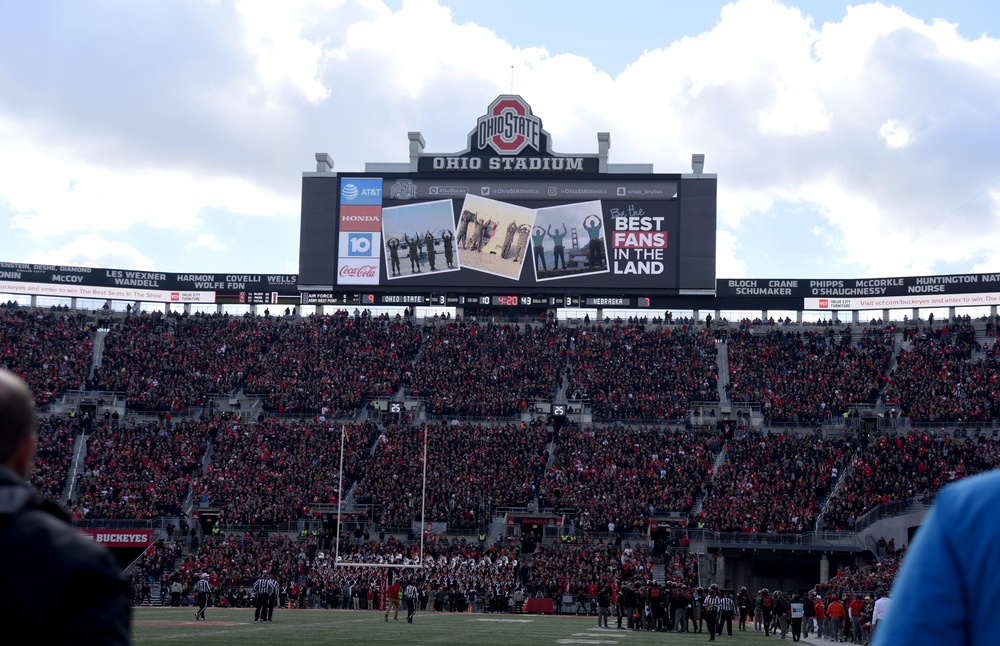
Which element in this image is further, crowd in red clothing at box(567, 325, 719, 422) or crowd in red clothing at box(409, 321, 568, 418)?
crowd in red clothing at box(409, 321, 568, 418)

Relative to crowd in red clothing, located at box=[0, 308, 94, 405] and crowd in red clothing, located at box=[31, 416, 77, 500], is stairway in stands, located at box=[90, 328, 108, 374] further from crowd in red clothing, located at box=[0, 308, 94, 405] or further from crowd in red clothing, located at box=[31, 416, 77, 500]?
crowd in red clothing, located at box=[31, 416, 77, 500]

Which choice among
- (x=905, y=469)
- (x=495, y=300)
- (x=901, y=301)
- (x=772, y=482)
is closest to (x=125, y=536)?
(x=495, y=300)

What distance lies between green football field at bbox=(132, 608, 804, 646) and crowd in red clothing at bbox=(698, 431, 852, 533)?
10.6 metres

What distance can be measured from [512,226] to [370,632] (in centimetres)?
3535

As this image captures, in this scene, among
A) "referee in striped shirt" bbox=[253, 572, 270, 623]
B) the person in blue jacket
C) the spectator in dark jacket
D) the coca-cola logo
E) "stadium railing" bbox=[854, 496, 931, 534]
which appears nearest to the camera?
the person in blue jacket

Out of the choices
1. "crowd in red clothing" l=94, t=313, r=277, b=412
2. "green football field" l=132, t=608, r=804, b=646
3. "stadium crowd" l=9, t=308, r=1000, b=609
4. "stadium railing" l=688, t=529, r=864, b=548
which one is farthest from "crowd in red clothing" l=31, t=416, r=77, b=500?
"stadium railing" l=688, t=529, r=864, b=548

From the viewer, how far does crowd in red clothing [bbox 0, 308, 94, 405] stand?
186ft

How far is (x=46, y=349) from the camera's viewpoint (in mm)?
59219

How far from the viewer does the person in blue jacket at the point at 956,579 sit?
2.42 m

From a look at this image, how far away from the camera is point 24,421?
9.58 ft

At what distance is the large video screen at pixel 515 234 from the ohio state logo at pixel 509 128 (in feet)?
7.06

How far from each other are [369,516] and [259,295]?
74.2ft

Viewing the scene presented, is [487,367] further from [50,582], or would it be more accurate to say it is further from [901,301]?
[50,582]

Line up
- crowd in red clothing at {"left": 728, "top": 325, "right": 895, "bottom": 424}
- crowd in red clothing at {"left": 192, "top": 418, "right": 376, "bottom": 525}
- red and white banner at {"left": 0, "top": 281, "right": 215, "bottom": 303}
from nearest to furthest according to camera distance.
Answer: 1. crowd in red clothing at {"left": 192, "top": 418, "right": 376, "bottom": 525}
2. crowd in red clothing at {"left": 728, "top": 325, "right": 895, "bottom": 424}
3. red and white banner at {"left": 0, "top": 281, "right": 215, "bottom": 303}
